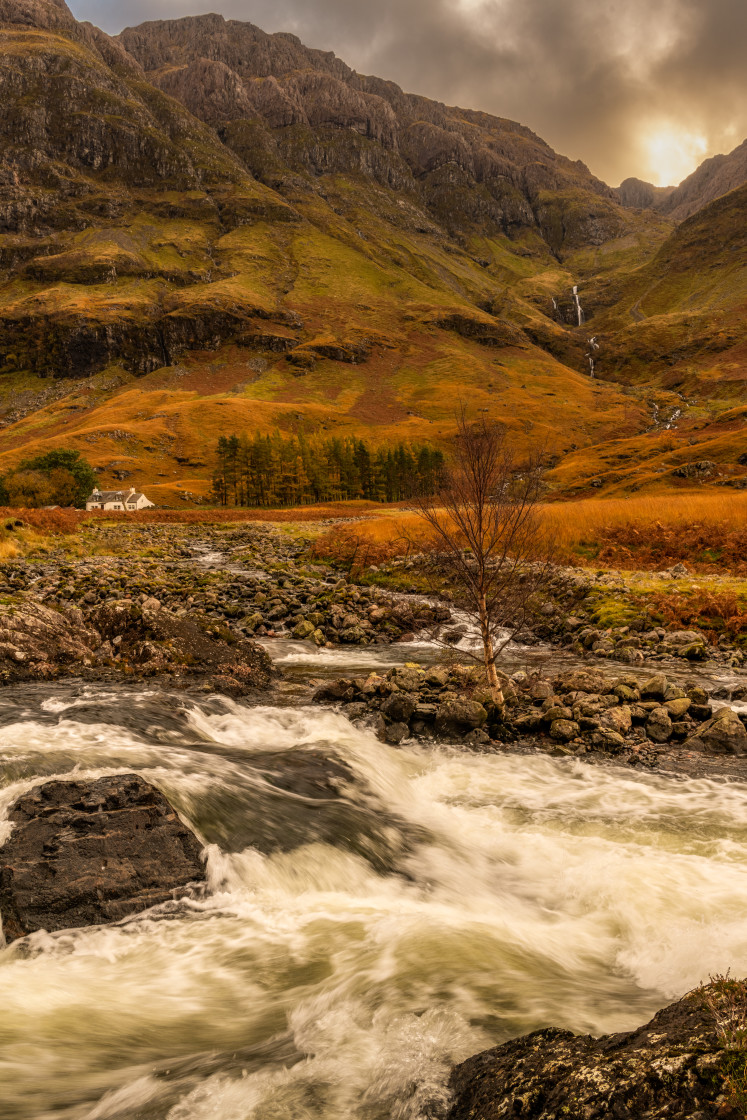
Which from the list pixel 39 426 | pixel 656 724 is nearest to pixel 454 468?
pixel 656 724

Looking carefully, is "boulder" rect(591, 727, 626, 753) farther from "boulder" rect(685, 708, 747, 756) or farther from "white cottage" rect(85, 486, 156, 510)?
"white cottage" rect(85, 486, 156, 510)

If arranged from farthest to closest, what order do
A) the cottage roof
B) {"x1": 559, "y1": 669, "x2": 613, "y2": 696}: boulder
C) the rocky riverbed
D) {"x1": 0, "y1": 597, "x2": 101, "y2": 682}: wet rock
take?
the cottage roof, {"x1": 0, "y1": 597, "x2": 101, "y2": 682}: wet rock, {"x1": 559, "y1": 669, "x2": 613, "y2": 696}: boulder, the rocky riverbed

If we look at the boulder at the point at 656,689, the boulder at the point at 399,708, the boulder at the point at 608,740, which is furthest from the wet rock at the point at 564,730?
the boulder at the point at 399,708

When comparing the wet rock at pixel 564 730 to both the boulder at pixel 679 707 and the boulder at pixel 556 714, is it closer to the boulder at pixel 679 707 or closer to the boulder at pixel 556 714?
the boulder at pixel 556 714

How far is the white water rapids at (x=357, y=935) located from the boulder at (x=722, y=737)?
1467 millimetres

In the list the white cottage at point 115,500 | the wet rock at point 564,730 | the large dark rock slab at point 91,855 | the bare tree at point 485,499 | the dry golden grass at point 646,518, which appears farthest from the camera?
the white cottage at point 115,500

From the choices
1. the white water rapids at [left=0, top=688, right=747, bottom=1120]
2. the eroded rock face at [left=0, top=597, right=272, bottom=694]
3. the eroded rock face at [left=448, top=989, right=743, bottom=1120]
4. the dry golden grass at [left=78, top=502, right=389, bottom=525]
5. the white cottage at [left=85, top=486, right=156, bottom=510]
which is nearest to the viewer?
the eroded rock face at [left=448, top=989, right=743, bottom=1120]

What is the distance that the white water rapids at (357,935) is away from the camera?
4254 millimetres

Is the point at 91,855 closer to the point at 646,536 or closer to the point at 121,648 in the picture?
the point at 121,648

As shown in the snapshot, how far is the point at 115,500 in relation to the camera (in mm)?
103750

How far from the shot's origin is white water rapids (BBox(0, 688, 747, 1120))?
14.0ft

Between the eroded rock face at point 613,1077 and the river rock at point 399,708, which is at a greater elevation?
the eroded rock face at point 613,1077

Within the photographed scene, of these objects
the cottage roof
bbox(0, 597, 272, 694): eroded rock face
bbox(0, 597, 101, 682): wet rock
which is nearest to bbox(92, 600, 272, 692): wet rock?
bbox(0, 597, 272, 694): eroded rock face

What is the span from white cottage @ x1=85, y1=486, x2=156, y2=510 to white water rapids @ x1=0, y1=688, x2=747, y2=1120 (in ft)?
330
